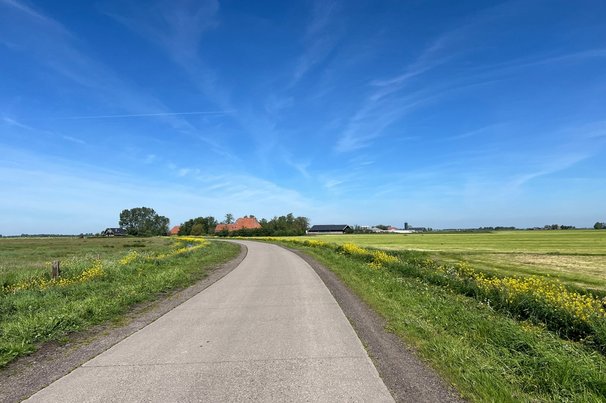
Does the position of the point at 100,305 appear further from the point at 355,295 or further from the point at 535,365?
the point at 535,365

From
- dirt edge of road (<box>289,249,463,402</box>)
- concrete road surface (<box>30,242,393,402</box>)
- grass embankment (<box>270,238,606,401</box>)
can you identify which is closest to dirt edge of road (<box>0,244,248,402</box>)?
concrete road surface (<box>30,242,393,402</box>)

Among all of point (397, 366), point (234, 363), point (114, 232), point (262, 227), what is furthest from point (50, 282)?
point (114, 232)

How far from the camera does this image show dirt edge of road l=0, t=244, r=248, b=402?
16.9ft

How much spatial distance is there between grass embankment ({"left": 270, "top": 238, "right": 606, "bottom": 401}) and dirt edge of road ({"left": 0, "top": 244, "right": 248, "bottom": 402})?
5.22 m

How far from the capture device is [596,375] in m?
5.01

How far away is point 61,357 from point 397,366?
523 centimetres

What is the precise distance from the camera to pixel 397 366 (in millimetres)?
5664

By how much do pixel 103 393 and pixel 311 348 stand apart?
3.04m

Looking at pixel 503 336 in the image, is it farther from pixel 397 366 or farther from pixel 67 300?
pixel 67 300

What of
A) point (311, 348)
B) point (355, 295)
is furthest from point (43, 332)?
point (355, 295)

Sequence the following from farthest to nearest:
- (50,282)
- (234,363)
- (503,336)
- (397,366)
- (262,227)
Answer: (262,227)
(50,282)
(503,336)
(234,363)
(397,366)

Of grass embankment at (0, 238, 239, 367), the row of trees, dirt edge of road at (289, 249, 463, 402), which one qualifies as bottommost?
dirt edge of road at (289, 249, 463, 402)

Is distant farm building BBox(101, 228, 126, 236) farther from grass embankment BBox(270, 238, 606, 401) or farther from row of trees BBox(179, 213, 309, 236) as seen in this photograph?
grass embankment BBox(270, 238, 606, 401)

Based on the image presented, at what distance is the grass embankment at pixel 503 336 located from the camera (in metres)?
4.89
